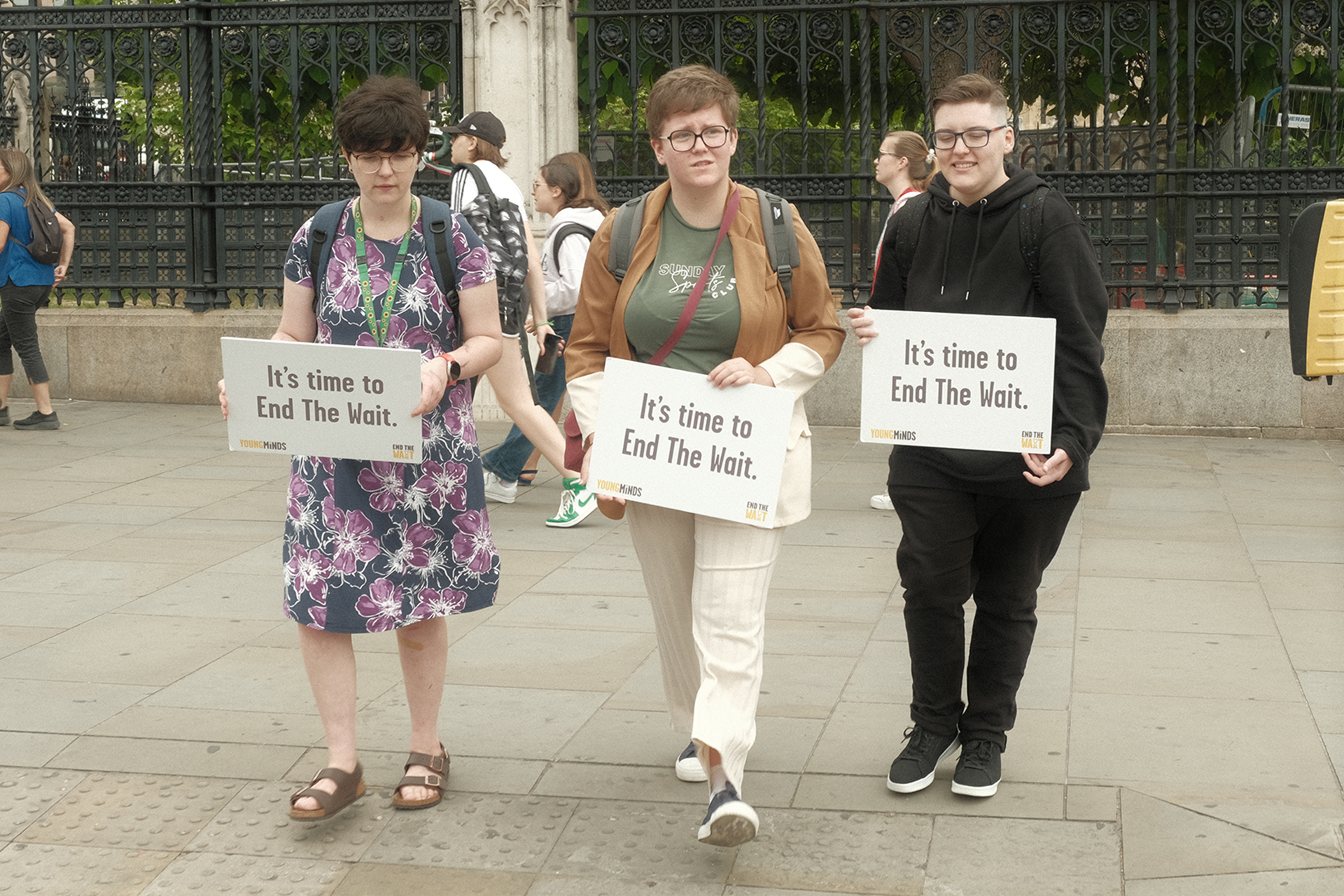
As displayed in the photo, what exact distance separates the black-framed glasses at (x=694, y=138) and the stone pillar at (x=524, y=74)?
7418 mm

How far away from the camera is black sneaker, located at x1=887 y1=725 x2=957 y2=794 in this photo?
4059 mm

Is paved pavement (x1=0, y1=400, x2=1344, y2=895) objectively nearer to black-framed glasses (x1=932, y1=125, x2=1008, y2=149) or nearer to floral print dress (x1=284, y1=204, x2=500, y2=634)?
floral print dress (x1=284, y1=204, x2=500, y2=634)

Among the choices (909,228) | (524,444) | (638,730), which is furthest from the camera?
(524,444)

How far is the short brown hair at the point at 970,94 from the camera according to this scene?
379 cm

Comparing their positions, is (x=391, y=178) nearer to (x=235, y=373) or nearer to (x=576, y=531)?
(x=235, y=373)

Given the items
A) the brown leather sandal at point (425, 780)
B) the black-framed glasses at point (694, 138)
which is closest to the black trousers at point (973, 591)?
the black-framed glasses at point (694, 138)

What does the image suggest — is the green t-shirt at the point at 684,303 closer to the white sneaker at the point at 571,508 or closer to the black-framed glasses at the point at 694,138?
the black-framed glasses at the point at 694,138

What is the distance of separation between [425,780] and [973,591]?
1500 mm

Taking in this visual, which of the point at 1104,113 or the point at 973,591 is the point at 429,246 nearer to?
the point at 973,591

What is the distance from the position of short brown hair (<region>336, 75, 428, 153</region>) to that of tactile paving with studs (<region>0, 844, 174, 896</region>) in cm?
175

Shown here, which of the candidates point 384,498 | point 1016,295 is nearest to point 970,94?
point 1016,295

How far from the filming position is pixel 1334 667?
518 cm

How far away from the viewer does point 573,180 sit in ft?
25.8

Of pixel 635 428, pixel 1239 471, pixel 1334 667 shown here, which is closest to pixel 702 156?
pixel 635 428
